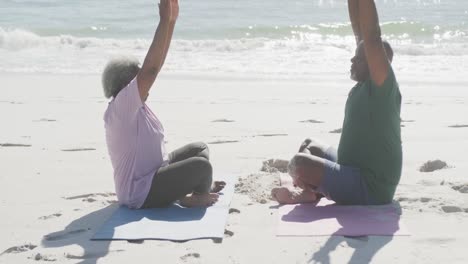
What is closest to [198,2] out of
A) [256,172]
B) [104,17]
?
[104,17]

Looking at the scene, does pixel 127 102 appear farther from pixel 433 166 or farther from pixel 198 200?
pixel 433 166

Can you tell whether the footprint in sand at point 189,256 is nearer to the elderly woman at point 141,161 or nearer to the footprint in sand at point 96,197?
the elderly woman at point 141,161

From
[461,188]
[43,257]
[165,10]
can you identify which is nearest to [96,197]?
[43,257]

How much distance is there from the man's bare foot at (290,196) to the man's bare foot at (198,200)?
39 cm

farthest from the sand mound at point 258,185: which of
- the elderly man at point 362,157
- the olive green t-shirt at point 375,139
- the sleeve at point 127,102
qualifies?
the sleeve at point 127,102

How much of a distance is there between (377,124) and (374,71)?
39 cm

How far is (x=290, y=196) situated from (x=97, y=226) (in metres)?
1.21

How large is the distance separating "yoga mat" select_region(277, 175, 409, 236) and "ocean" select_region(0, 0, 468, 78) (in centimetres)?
745

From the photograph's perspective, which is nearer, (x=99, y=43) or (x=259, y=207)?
(x=259, y=207)

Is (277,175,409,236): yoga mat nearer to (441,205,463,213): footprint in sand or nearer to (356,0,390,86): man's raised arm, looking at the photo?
(441,205,463,213): footprint in sand

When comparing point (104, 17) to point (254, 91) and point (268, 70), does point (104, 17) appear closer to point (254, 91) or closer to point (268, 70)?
point (268, 70)

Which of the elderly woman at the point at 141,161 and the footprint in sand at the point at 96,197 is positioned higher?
the elderly woman at the point at 141,161

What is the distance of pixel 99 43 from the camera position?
16.9 meters

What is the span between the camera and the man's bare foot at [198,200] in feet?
14.1
